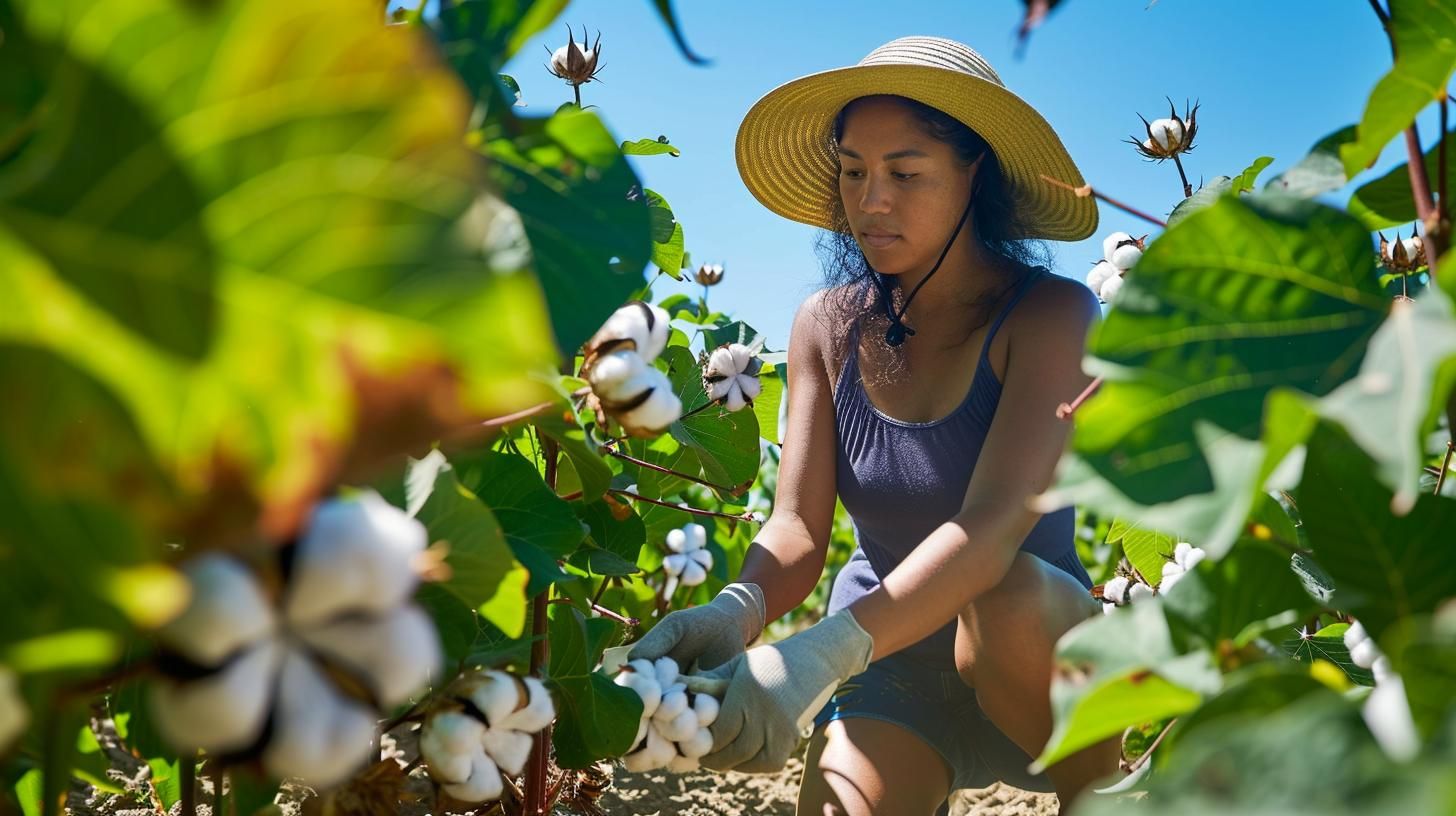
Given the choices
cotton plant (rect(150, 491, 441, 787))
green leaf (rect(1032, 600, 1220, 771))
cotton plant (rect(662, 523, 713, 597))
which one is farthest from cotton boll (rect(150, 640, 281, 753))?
cotton plant (rect(662, 523, 713, 597))

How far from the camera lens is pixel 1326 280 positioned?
2.00ft

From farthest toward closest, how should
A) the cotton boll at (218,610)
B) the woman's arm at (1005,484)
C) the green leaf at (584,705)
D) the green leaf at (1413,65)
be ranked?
the woman's arm at (1005,484)
the green leaf at (584,705)
the green leaf at (1413,65)
the cotton boll at (218,610)

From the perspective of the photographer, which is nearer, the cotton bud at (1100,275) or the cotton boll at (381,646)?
the cotton boll at (381,646)

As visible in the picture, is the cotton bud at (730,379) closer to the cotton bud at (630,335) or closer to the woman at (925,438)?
the woman at (925,438)

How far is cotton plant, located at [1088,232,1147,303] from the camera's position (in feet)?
6.68

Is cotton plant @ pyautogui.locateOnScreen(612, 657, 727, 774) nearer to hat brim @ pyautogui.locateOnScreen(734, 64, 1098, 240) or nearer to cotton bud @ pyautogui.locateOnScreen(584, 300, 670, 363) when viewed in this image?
cotton bud @ pyautogui.locateOnScreen(584, 300, 670, 363)

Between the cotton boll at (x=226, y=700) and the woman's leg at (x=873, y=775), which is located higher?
the cotton boll at (x=226, y=700)

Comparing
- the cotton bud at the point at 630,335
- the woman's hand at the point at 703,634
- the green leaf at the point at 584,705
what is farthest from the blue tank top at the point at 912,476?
the cotton bud at the point at 630,335

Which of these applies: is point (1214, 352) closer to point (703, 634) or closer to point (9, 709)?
point (9, 709)

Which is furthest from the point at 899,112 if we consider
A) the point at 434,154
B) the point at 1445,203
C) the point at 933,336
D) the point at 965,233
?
Answer: the point at 434,154

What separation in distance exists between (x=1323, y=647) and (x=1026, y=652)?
47 centimetres

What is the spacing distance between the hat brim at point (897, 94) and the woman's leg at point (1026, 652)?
755 millimetres

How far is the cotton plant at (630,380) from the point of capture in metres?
1.02

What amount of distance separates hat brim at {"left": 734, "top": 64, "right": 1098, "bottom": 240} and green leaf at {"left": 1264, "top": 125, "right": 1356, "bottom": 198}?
140 cm
